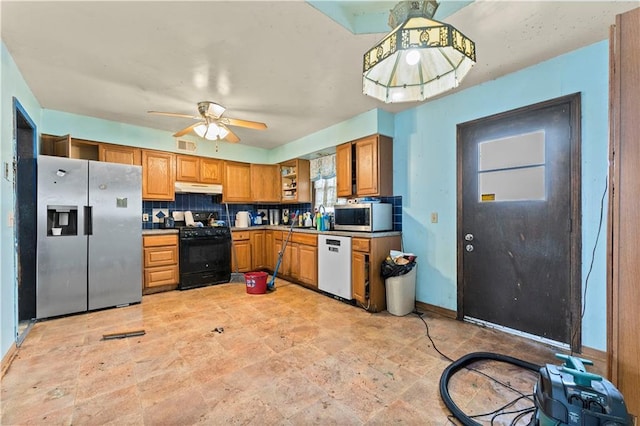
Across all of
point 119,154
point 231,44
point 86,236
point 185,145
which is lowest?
point 86,236

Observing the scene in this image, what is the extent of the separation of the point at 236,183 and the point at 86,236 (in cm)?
233

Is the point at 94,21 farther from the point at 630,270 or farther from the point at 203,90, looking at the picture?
the point at 630,270

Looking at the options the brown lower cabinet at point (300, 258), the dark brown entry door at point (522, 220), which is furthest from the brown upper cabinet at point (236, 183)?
the dark brown entry door at point (522, 220)

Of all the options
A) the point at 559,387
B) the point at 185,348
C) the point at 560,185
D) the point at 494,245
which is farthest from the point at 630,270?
the point at 185,348

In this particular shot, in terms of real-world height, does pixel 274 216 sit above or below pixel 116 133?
below

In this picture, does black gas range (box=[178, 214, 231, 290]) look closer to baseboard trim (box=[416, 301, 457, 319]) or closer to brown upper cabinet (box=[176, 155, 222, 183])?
brown upper cabinet (box=[176, 155, 222, 183])

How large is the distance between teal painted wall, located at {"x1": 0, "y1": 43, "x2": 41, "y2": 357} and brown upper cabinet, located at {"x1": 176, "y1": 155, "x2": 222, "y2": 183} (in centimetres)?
209

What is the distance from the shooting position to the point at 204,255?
→ 427 centimetres

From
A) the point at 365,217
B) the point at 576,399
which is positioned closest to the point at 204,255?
the point at 365,217

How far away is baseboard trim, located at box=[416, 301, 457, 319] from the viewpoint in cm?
299

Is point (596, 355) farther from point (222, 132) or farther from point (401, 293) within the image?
point (222, 132)

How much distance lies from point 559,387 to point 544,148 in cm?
203

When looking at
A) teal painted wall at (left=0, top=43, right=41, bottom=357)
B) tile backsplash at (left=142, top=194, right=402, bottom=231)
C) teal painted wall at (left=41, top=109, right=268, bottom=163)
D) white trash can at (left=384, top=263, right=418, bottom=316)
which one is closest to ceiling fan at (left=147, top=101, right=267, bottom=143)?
teal painted wall at (left=0, top=43, right=41, bottom=357)

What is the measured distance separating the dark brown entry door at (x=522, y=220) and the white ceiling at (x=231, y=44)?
58 cm
